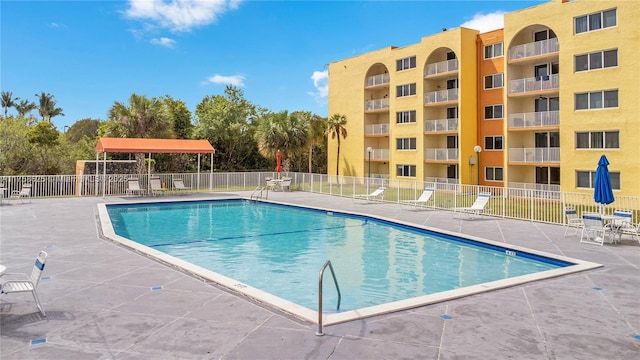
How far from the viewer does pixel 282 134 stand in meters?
32.0

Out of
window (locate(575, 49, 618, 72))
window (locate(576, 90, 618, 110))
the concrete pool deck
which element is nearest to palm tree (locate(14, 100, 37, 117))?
the concrete pool deck

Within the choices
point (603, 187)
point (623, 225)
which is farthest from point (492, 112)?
point (623, 225)

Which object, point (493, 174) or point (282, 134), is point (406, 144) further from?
point (282, 134)

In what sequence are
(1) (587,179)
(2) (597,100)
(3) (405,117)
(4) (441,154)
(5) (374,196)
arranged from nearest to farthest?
(5) (374,196)
(2) (597,100)
(1) (587,179)
(4) (441,154)
(3) (405,117)

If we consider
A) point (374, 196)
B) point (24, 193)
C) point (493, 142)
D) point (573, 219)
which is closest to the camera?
point (573, 219)

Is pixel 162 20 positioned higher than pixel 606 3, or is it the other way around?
pixel 162 20

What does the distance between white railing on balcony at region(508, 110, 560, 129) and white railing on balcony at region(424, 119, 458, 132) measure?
13.9ft

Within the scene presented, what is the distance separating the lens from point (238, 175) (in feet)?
98.2

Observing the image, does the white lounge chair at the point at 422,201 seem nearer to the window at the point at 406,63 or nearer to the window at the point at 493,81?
the window at the point at 493,81

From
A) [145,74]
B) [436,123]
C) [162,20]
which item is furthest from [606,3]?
[145,74]

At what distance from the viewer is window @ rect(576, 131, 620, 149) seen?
23.2m

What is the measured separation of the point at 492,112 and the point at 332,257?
80.4 feet

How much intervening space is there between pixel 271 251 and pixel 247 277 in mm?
2599

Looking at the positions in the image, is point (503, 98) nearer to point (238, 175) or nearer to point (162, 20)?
point (238, 175)
